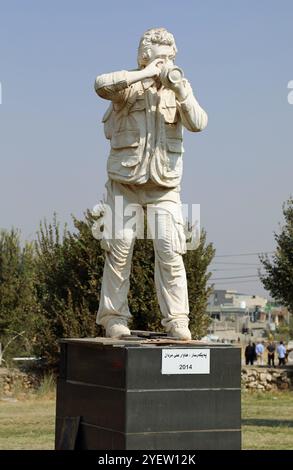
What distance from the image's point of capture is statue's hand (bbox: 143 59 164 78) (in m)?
8.40

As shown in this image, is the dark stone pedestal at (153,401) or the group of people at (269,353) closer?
the dark stone pedestal at (153,401)

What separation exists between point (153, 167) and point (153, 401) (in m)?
2.11

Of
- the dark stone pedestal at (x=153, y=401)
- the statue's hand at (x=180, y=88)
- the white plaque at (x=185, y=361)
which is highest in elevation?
the statue's hand at (x=180, y=88)

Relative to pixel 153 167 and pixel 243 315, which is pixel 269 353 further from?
pixel 243 315

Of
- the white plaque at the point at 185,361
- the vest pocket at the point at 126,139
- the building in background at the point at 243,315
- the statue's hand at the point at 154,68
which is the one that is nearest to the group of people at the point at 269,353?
the vest pocket at the point at 126,139

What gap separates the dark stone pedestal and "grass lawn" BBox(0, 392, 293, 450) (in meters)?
4.58

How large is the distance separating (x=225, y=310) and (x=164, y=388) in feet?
322

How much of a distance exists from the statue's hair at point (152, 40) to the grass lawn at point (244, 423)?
18.8 feet

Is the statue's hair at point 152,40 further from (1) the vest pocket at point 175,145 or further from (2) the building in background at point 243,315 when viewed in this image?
(2) the building in background at point 243,315

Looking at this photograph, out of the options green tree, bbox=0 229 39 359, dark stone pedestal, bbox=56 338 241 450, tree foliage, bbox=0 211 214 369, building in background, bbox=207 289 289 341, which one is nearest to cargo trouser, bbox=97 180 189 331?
dark stone pedestal, bbox=56 338 241 450

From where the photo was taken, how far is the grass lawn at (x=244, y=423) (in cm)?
1312

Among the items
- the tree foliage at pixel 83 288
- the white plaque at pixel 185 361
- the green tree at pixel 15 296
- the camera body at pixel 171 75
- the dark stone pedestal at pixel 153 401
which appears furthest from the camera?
the green tree at pixel 15 296

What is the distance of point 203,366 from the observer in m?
7.86
